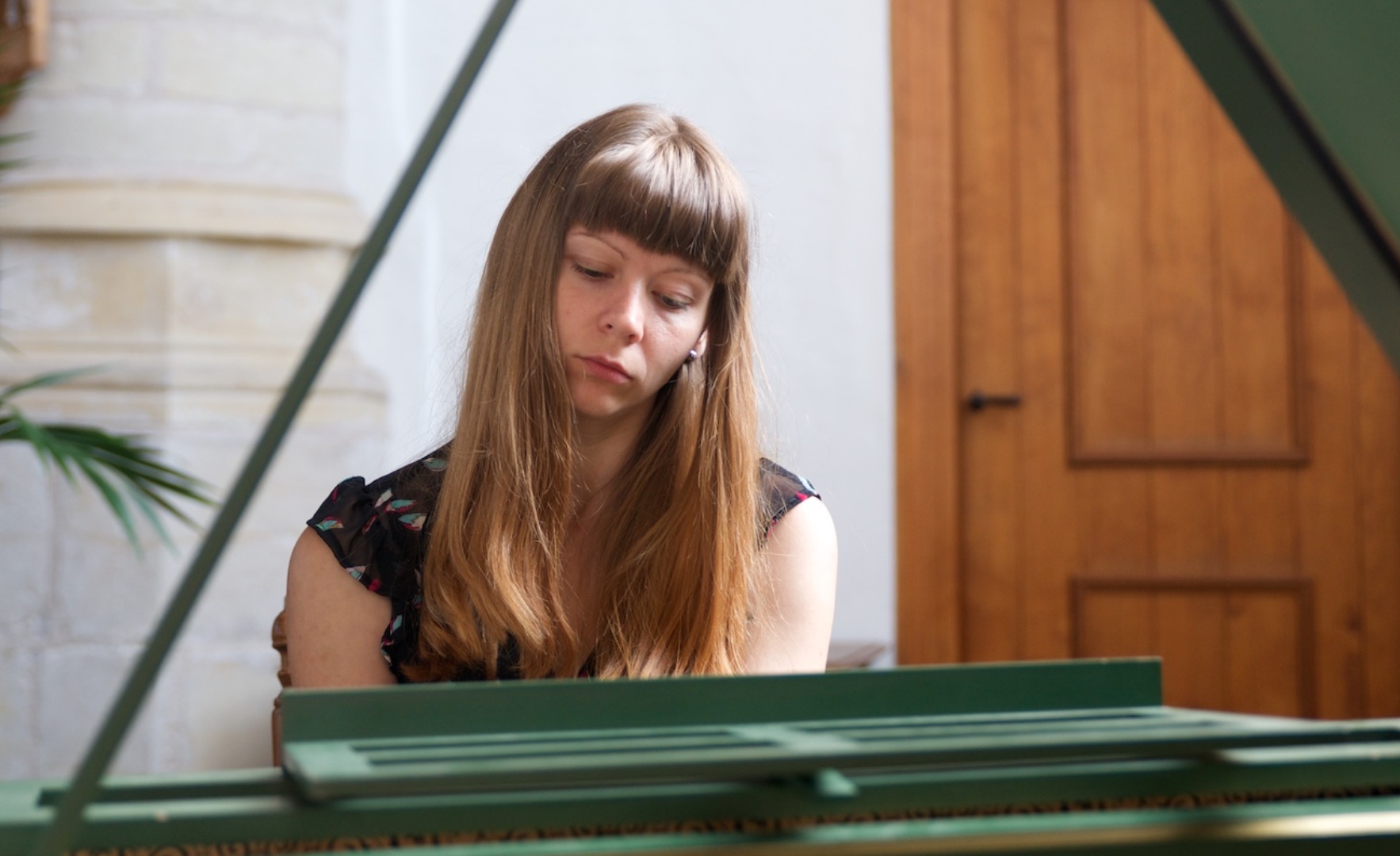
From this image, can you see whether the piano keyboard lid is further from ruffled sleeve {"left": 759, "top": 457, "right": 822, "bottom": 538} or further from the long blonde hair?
ruffled sleeve {"left": 759, "top": 457, "right": 822, "bottom": 538}

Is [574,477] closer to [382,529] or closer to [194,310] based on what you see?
[382,529]

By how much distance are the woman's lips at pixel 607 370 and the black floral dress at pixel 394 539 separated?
22 cm

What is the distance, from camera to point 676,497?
120 cm

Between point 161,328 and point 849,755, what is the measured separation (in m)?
2.06

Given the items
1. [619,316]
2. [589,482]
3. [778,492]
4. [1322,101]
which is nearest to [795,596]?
[778,492]

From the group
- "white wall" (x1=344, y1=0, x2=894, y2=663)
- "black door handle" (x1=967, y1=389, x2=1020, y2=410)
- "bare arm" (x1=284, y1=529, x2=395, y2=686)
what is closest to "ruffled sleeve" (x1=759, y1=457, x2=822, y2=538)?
"bare arm" (x1=284, y1=529, x2=395, y2=686)

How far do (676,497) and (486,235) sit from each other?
68.4 inches

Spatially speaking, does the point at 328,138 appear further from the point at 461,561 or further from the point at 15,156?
the point at 461,561

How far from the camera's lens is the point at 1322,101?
1.50ft

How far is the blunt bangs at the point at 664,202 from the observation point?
3.69 ft

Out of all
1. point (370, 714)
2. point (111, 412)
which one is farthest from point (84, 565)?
point (370, 714)

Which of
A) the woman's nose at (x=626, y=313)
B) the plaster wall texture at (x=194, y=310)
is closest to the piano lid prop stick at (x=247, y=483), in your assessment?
the woman's nose at (x=626, y=313)

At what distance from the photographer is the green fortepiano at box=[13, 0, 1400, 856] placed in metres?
0.35

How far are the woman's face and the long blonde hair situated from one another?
1 cm
